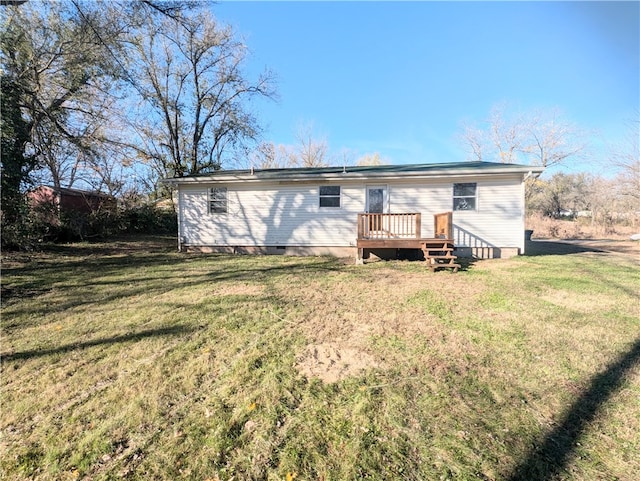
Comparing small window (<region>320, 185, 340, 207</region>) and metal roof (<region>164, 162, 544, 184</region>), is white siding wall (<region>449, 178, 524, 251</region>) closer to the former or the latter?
metal roof (<region>164, 162, 544, 184</region>)

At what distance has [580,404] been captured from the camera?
2426mm

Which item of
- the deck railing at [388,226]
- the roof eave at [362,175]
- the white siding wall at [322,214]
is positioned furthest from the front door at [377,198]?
the deck railing at [388,226]

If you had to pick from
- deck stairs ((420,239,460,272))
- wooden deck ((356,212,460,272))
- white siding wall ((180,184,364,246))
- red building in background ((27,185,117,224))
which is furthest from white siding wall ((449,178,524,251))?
red building in background ((27,185,117,224))

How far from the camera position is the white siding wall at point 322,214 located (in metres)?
9.54

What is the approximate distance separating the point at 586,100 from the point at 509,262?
12021 mm

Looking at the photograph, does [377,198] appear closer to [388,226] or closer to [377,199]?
[377,199]

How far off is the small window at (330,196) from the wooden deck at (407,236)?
1290mm

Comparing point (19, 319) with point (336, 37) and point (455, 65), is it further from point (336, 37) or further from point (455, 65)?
point (455, 65)

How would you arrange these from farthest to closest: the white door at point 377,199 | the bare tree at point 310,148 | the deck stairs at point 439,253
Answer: the bare tree at point 310,148, the white door at point 377,199, the deck stairs at point 439,253

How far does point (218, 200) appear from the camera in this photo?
11.1 meters

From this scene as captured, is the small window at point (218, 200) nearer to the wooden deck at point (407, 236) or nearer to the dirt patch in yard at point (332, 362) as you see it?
the wooden deck at point (407, 236)

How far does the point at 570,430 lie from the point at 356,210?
848 cm

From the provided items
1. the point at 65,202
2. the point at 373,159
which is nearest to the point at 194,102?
the point at 65,202

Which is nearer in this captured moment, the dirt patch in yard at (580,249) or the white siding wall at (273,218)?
the white siding wall at (273,218)
